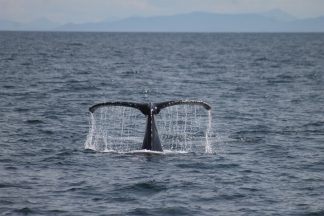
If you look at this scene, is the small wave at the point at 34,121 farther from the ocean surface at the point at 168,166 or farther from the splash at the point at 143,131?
the splash at the point at 143,131

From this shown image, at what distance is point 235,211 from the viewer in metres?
14.4

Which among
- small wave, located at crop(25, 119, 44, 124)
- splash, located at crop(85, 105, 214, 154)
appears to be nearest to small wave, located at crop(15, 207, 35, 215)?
splash, located at crop(85, 105, 214, 154)

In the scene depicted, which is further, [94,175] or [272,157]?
[272,157]

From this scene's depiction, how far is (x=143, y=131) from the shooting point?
2538 centimetres

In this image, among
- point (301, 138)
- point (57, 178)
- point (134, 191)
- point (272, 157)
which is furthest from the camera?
point (301, 138)

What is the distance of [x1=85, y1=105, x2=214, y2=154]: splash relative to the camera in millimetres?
21719

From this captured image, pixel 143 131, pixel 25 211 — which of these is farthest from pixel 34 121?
pixel 25 211

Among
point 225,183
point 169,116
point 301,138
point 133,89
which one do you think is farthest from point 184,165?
point 133,89

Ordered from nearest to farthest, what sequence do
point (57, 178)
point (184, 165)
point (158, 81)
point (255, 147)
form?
1. point (57, 178)
2. point (184, 165)
3. point (255, 147)
4. point (158, 81)

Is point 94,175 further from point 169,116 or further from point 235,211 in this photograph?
point 169,116

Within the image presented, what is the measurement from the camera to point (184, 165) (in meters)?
18.6

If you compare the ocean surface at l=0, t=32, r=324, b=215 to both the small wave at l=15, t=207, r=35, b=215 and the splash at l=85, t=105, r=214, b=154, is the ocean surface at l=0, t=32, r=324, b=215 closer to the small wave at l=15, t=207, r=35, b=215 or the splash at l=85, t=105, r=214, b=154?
the small wave at l=15, t=207, r=35, b=215

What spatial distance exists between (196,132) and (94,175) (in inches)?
351

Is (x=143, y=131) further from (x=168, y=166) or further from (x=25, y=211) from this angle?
(x=25, y=211)
